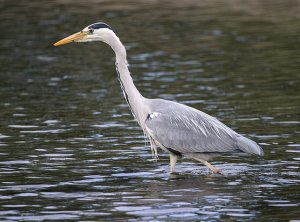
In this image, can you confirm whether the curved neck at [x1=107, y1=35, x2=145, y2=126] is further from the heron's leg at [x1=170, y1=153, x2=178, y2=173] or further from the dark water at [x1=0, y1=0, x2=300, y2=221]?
the dark water at [x1=0, y1=0, x2=300, y2=221]

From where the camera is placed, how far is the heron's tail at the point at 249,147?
1199cm

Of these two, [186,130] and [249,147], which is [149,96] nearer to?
[186,130]

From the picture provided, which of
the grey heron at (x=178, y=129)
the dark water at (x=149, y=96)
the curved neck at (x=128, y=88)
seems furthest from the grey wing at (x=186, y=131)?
the dark water at (x=149, y=96)

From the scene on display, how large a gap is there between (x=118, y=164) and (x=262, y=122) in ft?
11.7

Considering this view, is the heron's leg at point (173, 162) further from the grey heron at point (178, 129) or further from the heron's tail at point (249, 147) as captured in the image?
the heron's tail at point (249, 147)

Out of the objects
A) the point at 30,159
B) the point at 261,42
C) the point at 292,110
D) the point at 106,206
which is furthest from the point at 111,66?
the point at 106,206

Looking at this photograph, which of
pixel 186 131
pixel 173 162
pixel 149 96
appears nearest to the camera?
pixel 173 162

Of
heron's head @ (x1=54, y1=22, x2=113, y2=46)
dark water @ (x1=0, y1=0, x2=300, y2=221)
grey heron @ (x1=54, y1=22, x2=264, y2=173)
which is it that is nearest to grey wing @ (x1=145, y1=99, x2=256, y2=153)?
grey heron @ (x1=54, y1=22, x2=264, y2=173)

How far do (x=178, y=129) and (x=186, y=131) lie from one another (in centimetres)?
12

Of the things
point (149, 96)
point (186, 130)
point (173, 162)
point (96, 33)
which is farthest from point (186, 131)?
point (149, 96)

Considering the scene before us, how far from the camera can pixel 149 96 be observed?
18.2 meters

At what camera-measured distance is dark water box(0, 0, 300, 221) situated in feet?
35.1

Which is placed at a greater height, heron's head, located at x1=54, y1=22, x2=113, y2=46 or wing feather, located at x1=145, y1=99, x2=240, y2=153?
heron's head, located at x1=54, y1=22, x2=113, y2=46

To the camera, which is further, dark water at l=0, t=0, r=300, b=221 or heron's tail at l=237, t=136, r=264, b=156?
heron's tail at l=237, t=136, r=264, b=156
